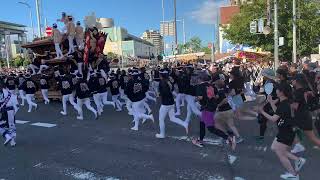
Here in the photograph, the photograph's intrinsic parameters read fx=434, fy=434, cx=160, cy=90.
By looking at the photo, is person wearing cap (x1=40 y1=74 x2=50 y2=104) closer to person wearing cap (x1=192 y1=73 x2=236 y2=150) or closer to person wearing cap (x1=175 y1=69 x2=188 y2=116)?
person wearing cap (x1=175 y1=69 x2=188 y2=116)

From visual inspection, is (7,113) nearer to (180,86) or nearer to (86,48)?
(180,86)

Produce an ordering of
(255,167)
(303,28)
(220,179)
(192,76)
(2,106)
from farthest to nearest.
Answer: (303,28)
(192,76)
(2,106)
(255,167)
(220,179)

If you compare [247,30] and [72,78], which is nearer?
[72,78]

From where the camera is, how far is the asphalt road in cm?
780

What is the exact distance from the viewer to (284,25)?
3688 cm

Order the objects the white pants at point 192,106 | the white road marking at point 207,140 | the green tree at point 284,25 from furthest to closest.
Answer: the green tree at point 284,25, the white pants at point 192,106, the white road marking at point 207,140

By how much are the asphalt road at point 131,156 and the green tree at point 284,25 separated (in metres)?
25.4

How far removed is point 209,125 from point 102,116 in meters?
7.38

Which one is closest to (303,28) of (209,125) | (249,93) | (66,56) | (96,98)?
(249,93)

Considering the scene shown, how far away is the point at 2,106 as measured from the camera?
10484 millimetres

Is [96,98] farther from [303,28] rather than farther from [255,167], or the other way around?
[303,28]

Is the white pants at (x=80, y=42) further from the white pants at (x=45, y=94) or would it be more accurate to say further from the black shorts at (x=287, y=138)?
the black shorts at (x=287, y=138)

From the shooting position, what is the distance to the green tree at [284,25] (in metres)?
36.3

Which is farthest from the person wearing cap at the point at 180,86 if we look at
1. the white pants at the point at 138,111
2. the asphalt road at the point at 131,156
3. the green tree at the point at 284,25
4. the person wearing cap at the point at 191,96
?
the green tree at the point at 284,25
